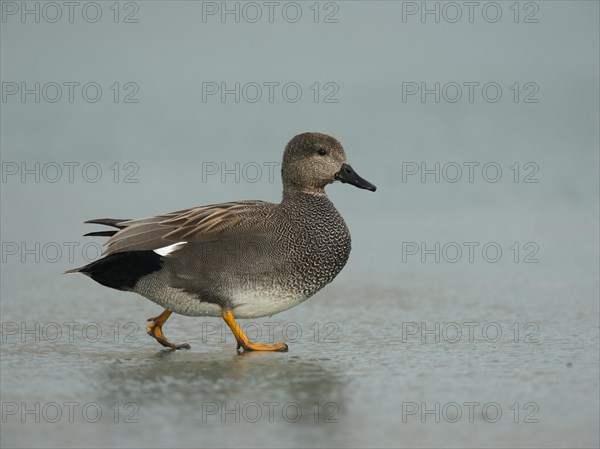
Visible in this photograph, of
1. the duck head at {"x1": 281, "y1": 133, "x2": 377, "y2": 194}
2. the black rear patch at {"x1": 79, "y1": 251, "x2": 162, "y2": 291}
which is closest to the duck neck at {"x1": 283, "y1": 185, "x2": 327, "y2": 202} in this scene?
the duck head at {"x1": 281, "y1": 133, "x2": 377, "y2": 194}

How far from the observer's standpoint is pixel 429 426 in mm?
3895

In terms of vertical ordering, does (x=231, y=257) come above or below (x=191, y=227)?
below

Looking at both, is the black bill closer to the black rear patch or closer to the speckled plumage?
the speckled plumage

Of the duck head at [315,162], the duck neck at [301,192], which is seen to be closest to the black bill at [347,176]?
the duck head at [315,162]

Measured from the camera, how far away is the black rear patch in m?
5.59

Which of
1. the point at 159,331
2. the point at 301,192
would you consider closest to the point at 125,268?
the point at 159,331

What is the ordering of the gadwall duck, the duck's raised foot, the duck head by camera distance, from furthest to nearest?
1. the duck head
2. the gadwall duck
3. the duck's raised foot

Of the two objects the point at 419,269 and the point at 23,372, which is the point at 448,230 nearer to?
the point at 419,269

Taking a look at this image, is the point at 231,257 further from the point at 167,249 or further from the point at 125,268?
the point at 125,268

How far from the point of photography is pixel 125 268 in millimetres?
5637

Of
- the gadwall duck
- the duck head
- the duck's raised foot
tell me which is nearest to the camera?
the duck's raised foot

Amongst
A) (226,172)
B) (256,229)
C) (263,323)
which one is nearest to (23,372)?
(256,229)

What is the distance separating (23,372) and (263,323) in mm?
2001

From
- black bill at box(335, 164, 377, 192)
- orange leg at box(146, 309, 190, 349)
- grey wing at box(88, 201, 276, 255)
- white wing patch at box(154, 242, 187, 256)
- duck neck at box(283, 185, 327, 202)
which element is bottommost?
orange leg at box(146, 309, 190, 349)
